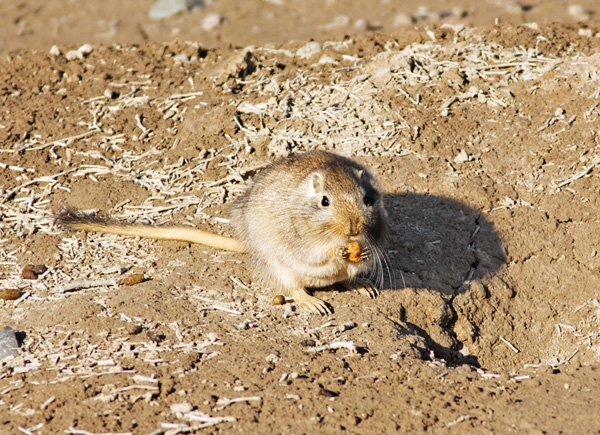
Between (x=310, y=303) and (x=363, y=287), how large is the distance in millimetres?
497

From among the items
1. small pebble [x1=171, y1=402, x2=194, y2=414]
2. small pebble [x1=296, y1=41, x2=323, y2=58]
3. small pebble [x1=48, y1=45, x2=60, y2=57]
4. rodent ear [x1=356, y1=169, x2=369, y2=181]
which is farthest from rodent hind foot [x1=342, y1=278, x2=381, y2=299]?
small pebble [x1=48, y1=45, x2=60, y2=57]

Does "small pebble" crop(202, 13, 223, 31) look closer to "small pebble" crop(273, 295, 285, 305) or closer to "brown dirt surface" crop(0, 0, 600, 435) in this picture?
"brown dirt surface" crop(0, 0, 600, 435)

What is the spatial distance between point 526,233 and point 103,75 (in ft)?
17.3

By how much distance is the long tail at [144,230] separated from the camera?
5863mm

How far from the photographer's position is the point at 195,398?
408cm

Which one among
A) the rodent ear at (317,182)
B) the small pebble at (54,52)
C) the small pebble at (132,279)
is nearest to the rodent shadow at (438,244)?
the rodent ear at (317,182)

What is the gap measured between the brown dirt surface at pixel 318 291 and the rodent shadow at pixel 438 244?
0.02 m

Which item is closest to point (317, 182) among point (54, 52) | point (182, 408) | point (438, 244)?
point (438, 244)

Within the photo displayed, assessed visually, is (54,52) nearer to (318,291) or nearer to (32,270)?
(32,270)

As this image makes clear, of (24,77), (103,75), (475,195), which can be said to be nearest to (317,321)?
(475,195)

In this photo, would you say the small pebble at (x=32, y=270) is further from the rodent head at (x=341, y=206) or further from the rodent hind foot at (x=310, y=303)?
the rodent head at (x=341, y=206)

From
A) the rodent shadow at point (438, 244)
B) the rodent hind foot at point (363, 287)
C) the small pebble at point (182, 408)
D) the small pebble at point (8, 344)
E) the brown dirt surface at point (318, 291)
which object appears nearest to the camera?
the small pebble at point (182, 408)

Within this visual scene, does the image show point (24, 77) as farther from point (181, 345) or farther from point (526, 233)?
point (526, 233)

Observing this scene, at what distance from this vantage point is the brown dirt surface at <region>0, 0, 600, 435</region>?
4.14 m
